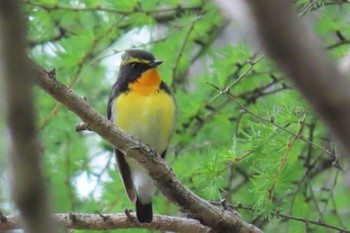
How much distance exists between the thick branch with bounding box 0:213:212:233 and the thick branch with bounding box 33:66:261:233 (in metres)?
0.05

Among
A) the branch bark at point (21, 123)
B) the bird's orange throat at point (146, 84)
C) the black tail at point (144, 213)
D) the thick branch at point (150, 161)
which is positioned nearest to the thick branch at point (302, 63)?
the branch bark at point (21, 123)

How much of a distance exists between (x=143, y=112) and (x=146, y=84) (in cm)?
21

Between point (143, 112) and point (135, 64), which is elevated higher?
point (135, 64)

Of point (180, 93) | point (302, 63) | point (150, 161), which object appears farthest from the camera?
point (180, 93)

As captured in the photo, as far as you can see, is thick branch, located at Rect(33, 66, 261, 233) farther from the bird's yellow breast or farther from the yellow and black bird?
the bird's yellow breast

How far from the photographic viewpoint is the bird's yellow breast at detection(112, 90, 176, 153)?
172 inches

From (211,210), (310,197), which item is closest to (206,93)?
(310,197)

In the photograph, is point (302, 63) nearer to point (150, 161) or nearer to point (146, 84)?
point (150, 161)

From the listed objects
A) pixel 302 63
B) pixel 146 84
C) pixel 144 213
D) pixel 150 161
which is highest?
pixel 302 63

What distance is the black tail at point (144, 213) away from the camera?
3.31 meters

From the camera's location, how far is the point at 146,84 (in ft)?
14.7

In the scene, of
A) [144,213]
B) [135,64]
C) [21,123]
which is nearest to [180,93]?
[135,64]

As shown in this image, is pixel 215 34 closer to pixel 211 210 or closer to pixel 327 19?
pixel 327 19

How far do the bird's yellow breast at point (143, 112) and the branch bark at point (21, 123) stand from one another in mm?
3622
